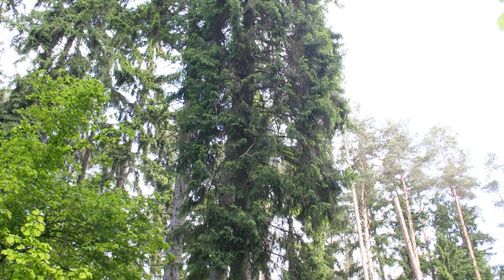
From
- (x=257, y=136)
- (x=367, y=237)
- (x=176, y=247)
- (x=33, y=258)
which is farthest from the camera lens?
(x=367, y=237)

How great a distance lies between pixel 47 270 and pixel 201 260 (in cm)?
266

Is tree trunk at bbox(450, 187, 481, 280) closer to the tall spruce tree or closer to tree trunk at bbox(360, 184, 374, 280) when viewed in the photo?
tree trunk at bbox(360, 184, 374, 280)

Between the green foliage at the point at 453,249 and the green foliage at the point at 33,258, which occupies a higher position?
the green foliage at the point at 453,249

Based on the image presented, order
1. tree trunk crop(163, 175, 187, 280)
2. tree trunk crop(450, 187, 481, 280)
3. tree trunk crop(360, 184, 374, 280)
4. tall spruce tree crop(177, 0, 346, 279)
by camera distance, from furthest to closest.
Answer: tree trunk crop(450, 187, 481, 280) → tree trunk crop(360, 184, 374, 280) → tree trunk crop(163, 175, 187, 280) → tall spruce tree crop(177, 0, 346, 279)

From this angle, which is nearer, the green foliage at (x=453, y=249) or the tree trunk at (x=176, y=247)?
the tree trunk at (x=176, y=247)

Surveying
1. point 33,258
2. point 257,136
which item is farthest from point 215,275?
point 33,258

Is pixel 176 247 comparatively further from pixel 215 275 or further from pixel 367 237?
pixel 367 237

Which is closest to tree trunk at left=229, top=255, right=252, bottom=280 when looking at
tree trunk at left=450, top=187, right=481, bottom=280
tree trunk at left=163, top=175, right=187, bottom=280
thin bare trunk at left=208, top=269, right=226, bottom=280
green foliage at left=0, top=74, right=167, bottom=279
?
thin bare trunk at left=208, top=269, right=226, bottom=280

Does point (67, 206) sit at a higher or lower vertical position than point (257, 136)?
lower

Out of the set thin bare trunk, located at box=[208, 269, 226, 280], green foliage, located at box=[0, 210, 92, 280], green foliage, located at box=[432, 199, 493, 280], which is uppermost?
green foliage, located at box=[432, 199, 493, 280]

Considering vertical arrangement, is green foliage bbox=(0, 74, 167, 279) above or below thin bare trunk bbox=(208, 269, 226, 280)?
above

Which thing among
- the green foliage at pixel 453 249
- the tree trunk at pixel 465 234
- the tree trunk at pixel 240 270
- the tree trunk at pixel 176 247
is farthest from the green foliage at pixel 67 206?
the tree trunk at pixel 465 234

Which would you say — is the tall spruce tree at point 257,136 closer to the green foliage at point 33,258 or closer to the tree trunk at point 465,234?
the green foliage at point 33,258

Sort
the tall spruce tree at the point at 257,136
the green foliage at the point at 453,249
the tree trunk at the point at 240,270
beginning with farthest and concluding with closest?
the green foliage at the point at 453,249
the tall spruce tree at the point at 257,136
the tree trunk at the point at 240,270
